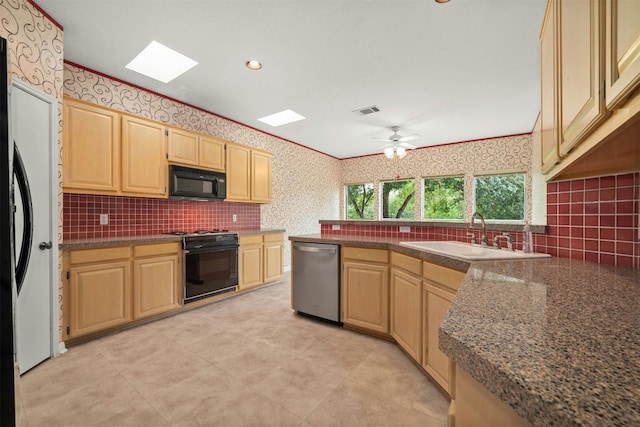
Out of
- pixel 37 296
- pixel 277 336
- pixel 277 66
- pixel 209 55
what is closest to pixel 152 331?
pixel 37 296

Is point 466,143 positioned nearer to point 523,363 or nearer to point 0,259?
point 523,363

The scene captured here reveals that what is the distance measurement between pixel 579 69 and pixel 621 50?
12.0 inches

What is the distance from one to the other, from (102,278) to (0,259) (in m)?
1.98

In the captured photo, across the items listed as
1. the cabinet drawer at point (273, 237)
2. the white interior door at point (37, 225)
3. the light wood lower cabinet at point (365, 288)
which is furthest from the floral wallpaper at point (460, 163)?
the white interior door at point (37, 225)

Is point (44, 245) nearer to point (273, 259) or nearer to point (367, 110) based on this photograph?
point (273, 259)

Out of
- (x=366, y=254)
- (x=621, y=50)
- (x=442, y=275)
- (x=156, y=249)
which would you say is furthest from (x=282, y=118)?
(x=621, y=50)

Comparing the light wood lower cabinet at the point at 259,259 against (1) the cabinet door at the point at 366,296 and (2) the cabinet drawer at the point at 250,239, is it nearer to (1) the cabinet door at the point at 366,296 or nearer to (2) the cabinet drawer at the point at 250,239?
(2) the cabinet drawer at the point at 250,239

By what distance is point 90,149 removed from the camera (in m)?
2.53

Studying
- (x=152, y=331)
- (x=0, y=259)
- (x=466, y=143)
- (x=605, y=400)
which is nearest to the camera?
(x=605, y=400)

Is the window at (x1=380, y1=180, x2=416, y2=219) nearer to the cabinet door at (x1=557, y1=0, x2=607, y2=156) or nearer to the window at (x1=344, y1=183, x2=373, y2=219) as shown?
the window at (x1=344, y1=183, x2=373, y2=219)

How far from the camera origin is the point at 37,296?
2.00 m

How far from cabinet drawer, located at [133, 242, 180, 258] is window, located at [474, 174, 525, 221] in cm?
530

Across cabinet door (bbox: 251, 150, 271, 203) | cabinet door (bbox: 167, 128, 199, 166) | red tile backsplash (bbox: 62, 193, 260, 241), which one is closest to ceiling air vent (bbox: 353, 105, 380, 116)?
cabinet door (bbox: 251, 150, 271, 203)

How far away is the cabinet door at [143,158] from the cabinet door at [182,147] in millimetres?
78
